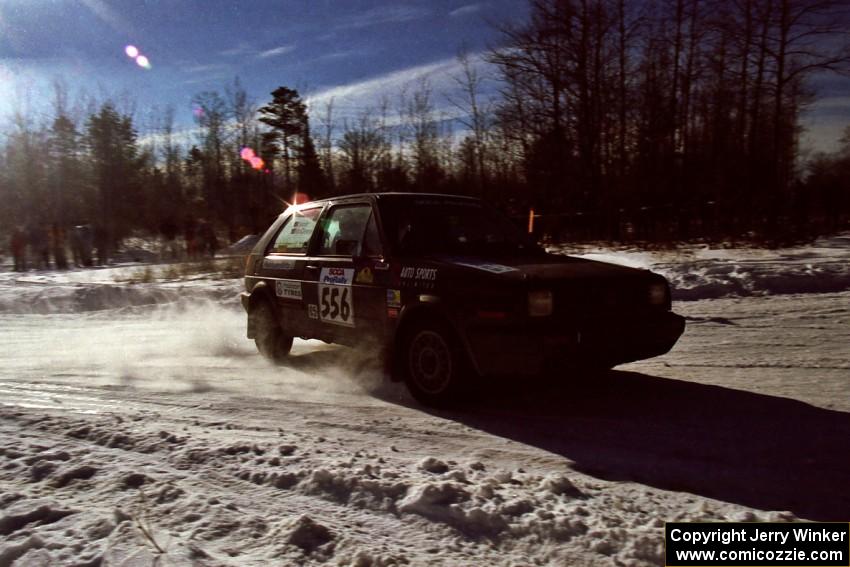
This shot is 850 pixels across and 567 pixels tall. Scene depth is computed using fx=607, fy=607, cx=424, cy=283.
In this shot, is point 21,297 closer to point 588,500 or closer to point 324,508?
point 324,508

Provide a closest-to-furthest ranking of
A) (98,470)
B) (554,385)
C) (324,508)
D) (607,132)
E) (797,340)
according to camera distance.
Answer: (324,508) < (98,470) < (554,385) < (797,340) < (607,132)

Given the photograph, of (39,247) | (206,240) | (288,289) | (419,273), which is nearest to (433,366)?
(419,273)

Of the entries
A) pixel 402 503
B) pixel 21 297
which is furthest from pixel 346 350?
pixel 21 297

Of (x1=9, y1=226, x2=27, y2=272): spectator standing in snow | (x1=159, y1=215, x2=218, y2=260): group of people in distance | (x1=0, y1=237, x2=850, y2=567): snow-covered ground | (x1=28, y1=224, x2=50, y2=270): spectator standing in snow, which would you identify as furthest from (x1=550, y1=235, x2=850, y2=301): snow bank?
(x1=28, y1=224, x2=50, y2=270): spectator standing in snow

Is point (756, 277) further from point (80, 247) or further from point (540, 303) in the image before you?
point (80, 247)

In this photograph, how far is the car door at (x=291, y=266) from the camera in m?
5.95

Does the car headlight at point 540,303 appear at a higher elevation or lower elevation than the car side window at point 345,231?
lower

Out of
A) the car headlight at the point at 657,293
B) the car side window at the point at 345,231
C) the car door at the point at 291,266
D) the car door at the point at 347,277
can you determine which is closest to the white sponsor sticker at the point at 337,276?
the car door at the point at 347,277

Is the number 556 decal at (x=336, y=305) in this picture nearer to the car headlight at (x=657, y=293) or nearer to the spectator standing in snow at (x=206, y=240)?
the car headlight at (x=657, y=293)

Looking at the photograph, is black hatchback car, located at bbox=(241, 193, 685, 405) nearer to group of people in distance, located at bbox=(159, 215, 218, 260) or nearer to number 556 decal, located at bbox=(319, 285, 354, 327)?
number 556 decal, located at bbox=(319, 285, 354, 327)

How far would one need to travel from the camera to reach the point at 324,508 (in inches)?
117

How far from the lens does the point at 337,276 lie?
5430 mm

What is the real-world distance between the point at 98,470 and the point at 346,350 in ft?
11.9

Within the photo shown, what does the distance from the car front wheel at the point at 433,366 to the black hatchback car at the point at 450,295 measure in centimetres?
1
